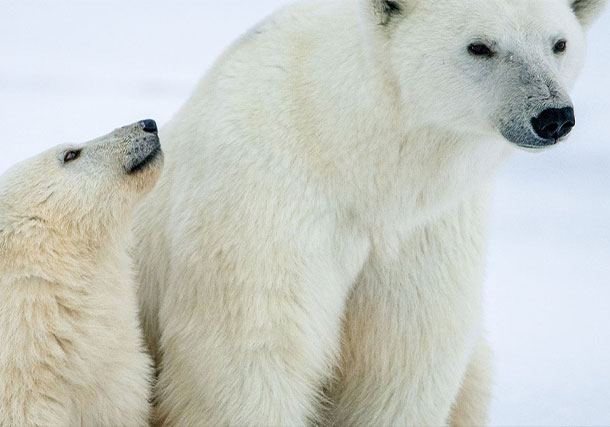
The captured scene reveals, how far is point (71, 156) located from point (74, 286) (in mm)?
483

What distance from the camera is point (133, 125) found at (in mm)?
3965

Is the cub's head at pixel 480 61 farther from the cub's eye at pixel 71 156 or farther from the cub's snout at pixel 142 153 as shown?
the cub's eye at pixel 71 156

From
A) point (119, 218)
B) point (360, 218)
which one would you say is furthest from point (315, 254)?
point (119, 218)

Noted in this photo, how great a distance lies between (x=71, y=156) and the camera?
3906 millimetres

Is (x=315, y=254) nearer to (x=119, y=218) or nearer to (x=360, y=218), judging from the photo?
(x=360, y=218)

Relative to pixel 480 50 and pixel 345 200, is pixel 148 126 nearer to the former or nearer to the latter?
pixel 345 200

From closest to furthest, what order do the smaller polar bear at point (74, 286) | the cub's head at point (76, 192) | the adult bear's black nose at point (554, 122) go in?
the adult bear's black nose at point (554, 122) → the smaller polar bear at point (74, 286) → the cub's head at point (76, 192)

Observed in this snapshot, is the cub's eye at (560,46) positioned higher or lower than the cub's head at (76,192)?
higher

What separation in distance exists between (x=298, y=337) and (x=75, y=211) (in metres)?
0.89

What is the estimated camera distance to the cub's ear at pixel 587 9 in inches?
149

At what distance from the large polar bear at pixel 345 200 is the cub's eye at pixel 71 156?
0.39 meters

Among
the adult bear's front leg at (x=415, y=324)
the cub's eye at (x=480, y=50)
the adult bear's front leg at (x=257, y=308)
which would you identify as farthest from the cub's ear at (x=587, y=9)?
the adult bear's front leg at (x=257, y=308)

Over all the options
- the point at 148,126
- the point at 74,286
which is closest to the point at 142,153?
the point at 148,126

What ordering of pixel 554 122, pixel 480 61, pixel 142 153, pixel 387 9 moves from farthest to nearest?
1. pixel 142 153
2. pixel 387 9
3. pixel 480 61
4. pixel 554 122
